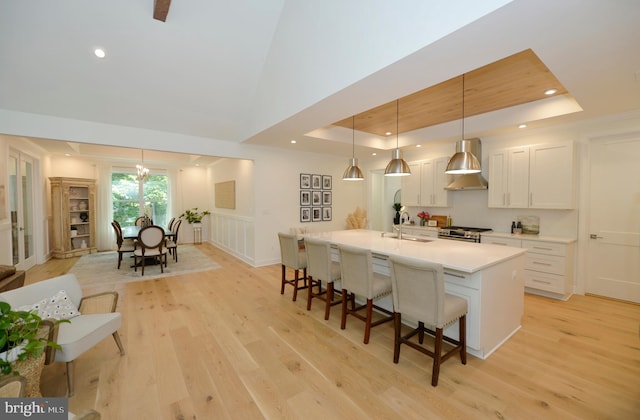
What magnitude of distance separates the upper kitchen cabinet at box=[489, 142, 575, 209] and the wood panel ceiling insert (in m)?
0.79

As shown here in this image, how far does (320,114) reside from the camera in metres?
3.49

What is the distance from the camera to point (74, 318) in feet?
7.63

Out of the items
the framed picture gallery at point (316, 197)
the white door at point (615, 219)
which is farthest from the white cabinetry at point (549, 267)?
the framed picture gallery at point (316, 197)

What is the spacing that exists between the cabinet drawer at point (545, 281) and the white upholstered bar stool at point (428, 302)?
239cm

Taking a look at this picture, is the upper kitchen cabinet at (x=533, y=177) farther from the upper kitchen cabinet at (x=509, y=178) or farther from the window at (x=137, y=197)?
the window at (x=137, y=197)

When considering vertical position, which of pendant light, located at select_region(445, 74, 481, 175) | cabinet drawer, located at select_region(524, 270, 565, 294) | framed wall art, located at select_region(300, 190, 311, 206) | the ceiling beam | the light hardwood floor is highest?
the ceiling beam

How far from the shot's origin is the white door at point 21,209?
4883 millimetres

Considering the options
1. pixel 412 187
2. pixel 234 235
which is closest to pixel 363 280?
pixel 412 187

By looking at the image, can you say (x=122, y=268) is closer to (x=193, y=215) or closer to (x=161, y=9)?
(x=193, y=215)

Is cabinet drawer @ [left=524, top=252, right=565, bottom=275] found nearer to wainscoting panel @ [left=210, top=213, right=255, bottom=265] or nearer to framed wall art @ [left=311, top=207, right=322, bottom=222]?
framed wall art @ [left=311, top=207, right=322, bottom=222]

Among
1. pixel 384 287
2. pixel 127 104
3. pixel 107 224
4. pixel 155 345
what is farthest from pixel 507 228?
pixel 107 224

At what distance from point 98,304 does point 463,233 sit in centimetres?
507

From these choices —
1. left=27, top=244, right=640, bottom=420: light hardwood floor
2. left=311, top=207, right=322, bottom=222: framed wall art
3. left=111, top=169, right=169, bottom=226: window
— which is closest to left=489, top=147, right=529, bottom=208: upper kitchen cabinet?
left=27, top=244, right=640, bottom=420: light hardwood floor

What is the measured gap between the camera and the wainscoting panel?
19.4 ft
